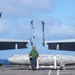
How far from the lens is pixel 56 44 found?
5541cm

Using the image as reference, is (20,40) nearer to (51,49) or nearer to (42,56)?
(51,49)

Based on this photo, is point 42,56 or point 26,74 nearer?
point 26,74

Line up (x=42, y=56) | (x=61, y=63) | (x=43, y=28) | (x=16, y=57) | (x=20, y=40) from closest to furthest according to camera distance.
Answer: (x=61, y=63), (x=42, y=56), (x=16, y=57), (x=43, y=28), (x=20, y=40)

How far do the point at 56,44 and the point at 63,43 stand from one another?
1223mm

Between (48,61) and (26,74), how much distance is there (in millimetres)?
11180

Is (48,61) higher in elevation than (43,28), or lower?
lower

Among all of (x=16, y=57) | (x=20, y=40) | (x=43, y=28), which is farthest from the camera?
(x=20, y=40)

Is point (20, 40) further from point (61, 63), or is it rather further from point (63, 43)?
point (61, 63)

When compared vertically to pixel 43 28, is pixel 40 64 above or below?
below

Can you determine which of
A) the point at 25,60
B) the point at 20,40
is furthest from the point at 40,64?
the point at 20,40

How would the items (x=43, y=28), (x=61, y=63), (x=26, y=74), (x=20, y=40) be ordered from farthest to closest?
1. (x=20, y=40)
2. (x=43, y=28)
3. (x=61, y=63)
4. (x=26, y=74)

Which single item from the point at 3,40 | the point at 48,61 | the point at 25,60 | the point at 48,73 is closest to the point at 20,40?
the point at 3,40

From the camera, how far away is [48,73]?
35469 millimetres

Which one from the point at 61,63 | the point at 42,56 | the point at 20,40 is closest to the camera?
the point at 61,63
